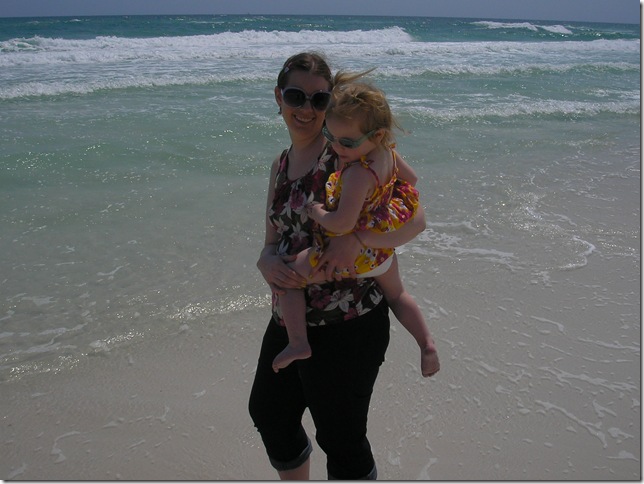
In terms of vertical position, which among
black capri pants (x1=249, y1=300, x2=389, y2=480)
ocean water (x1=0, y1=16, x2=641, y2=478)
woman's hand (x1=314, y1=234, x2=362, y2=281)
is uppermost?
woman's hand (x1=314, y1=234, x2=362, y2=281)

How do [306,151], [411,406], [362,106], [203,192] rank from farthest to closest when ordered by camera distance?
[203,192]
[411,406]
[306,151]
[362,106]

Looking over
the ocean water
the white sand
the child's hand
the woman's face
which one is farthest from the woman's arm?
the ocean water

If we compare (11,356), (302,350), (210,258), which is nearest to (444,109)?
(210,258)

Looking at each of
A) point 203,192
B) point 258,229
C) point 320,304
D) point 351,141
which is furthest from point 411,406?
point 203,192

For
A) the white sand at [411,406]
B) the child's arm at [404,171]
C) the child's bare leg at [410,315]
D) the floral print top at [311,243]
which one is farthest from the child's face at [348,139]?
the white sand at [411,406]

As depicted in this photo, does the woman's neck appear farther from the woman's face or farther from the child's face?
the child's face

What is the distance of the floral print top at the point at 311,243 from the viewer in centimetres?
198

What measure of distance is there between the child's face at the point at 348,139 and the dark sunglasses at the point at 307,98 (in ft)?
0.51

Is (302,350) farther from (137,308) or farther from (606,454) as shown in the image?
(137,308)

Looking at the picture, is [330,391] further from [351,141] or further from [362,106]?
[362,106]

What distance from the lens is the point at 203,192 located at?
243 inches

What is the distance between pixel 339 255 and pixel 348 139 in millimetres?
359

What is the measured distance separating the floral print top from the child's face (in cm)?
11

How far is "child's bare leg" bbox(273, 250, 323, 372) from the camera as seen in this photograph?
6.34 ft
